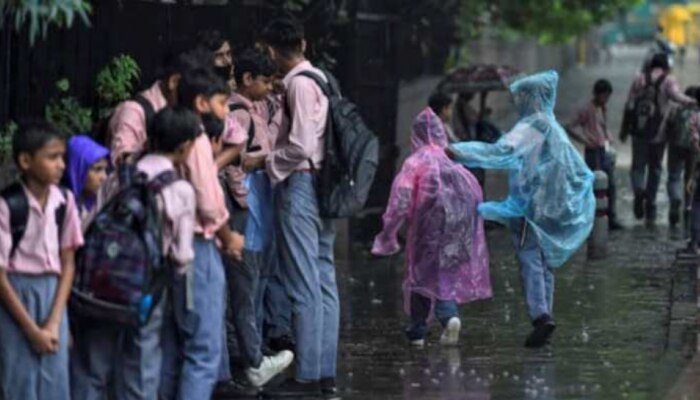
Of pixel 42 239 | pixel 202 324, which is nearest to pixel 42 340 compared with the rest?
pixel 42 239

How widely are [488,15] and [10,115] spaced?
24.9 metres

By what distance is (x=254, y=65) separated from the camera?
1148 cm

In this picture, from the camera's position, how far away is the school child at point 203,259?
383 inches

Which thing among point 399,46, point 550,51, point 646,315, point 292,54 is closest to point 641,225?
point 399,46

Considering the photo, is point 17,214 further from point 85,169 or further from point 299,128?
point 299,128

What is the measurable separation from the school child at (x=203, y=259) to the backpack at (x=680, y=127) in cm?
1188

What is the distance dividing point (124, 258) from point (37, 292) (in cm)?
39

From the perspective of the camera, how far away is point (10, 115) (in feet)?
39.3

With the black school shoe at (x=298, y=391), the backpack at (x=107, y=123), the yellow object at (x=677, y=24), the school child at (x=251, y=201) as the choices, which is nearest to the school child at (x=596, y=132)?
the school child at (x=251, y=201)

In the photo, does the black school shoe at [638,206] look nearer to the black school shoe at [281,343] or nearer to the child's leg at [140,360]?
the black school shoe at [281,343]

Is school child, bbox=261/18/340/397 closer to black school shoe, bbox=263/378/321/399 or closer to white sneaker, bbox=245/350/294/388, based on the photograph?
black school shoe, bbox=263/378/321/399

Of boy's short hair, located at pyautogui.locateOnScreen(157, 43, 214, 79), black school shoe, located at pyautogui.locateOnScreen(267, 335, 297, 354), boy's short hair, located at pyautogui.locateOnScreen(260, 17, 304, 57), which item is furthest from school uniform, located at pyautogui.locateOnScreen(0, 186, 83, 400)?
black school shoe, located at pyautogui.locateOnScreen(267, 335, 297, 354)

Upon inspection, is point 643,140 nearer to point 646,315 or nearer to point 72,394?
point 646,315

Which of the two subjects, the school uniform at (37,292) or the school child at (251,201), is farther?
the school child at (251,201)
